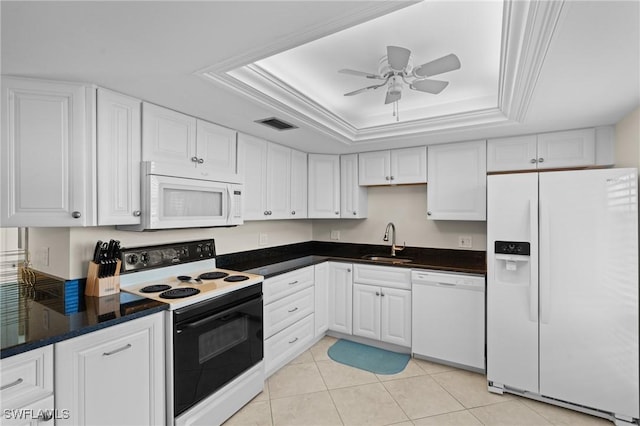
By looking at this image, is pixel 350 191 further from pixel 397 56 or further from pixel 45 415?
pixel 45 415

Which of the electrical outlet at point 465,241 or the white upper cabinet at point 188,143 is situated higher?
the white upper cabinet at point 188,143

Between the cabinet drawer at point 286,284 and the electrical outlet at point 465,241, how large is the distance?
155cm

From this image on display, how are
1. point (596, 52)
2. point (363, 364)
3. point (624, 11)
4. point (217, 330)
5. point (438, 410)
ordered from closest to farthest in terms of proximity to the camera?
1. point (624, 11)
2. point (596, 52)
3. point (217, 330)
4. point (438, 410)
5. point (363, 364)

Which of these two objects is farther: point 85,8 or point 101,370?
point 101,370

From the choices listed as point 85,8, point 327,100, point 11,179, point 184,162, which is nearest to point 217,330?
point 184,162

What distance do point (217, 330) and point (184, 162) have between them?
1.15 m

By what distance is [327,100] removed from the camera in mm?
2561

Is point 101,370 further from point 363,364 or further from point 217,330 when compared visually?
point 363,364

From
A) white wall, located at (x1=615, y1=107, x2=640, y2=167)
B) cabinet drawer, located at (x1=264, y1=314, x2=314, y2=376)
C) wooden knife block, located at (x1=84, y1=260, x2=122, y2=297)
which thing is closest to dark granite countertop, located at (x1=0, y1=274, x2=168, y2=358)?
wooden knife block, located at (x1=84, y1=260, x2=122, y2=297)

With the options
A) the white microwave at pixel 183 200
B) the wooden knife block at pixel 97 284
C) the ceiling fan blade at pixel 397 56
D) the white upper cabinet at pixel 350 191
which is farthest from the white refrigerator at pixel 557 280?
the wooden knife block at pixel 97 284

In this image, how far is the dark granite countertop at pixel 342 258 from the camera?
2736 mm

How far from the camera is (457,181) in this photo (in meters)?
2.98

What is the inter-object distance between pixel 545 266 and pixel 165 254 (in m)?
2.68

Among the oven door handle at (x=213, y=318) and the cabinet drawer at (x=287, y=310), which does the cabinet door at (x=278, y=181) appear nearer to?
the cabinet drawer at (x=287, y=310)
